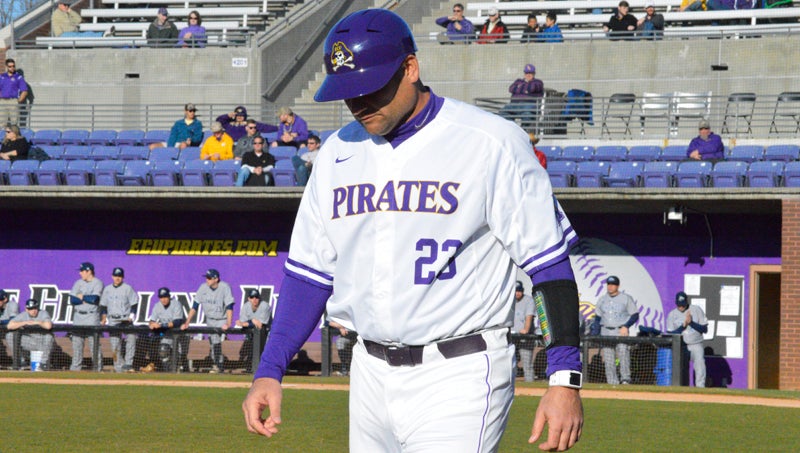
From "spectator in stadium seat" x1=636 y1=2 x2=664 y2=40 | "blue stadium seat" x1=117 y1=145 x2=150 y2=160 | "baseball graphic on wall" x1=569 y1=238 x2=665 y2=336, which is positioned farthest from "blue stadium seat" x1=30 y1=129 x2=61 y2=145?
"spectator in stadium seat" x1=636 y1=2 x2=664 y2=40

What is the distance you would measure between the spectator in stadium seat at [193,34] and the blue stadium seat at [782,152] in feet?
38.8

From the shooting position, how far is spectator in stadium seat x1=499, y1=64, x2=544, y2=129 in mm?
20375

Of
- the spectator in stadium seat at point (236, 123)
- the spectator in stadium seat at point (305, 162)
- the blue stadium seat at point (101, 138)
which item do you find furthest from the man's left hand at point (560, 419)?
the blue stadium seat at point (101, 138)

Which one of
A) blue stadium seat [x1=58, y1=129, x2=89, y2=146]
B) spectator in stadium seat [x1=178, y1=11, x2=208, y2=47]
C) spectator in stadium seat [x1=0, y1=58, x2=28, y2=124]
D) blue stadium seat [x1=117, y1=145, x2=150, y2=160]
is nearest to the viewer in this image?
blue stadium seat [x1=117, y1=145, x2=150, y2=160]

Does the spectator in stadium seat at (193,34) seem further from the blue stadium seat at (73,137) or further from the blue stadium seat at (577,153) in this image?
the blue stadium seat at (577,153)

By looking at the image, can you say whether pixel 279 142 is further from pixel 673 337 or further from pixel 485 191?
pixel 485 191

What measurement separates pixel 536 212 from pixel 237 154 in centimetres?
1585

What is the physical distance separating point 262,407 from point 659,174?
45.8 feet

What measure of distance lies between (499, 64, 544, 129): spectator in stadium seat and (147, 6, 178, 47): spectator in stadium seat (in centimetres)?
779

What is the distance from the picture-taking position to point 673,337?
625 inches

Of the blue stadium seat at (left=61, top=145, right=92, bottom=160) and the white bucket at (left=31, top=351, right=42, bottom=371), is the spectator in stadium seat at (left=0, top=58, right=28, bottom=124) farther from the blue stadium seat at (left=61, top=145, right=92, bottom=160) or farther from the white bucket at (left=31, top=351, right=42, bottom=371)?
the white bucket at (left=31, top=351, right=42, bottom=371)

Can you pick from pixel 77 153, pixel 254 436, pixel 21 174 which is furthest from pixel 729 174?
pixel 77 153

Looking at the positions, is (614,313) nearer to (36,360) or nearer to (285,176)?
(285,176)

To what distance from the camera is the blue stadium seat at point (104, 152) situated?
20234 mm
